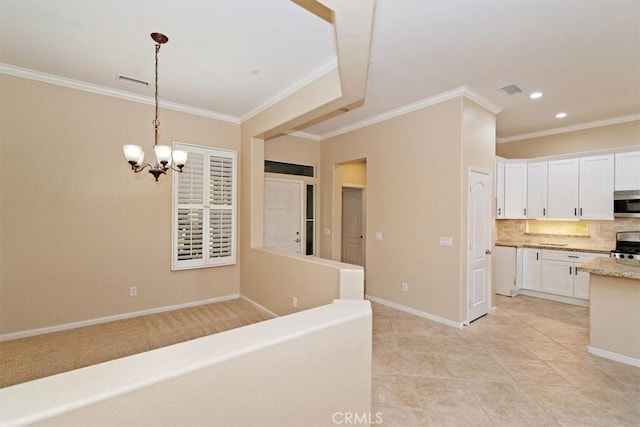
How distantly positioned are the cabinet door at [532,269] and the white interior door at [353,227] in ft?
10.7

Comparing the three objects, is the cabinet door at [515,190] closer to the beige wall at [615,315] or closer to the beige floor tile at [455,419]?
the beige wall at [615,315]

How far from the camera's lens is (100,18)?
2.50m

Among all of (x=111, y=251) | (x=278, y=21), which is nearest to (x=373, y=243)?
(x=278, y=21)

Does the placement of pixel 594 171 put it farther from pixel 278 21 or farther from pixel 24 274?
pixel 24 274

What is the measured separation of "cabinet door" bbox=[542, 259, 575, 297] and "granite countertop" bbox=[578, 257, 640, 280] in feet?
5.44

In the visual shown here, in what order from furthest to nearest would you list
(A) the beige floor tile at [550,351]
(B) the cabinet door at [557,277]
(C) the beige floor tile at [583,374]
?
(B) the cabinet door at [557,277], (A) the beige floor tile at [550,351], (C) the beige floor tile at [583,374]

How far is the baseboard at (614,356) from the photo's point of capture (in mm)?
2885

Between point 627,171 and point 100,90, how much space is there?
7786 mm

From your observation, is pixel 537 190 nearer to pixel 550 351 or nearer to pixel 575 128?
pixel 575 128

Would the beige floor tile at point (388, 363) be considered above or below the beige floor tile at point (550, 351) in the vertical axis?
below

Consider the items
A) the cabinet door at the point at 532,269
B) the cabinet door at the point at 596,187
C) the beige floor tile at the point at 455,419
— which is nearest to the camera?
the beige floor tile at the point at 455,419

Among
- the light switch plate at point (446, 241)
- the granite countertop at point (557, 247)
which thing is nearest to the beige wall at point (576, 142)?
the granite countertop at point (557, 247)

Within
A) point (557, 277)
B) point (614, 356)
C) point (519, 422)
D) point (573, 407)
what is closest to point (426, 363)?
point (519, 422)

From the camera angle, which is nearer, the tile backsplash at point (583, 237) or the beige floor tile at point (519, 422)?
the beige floor tile at point (519, 422)
